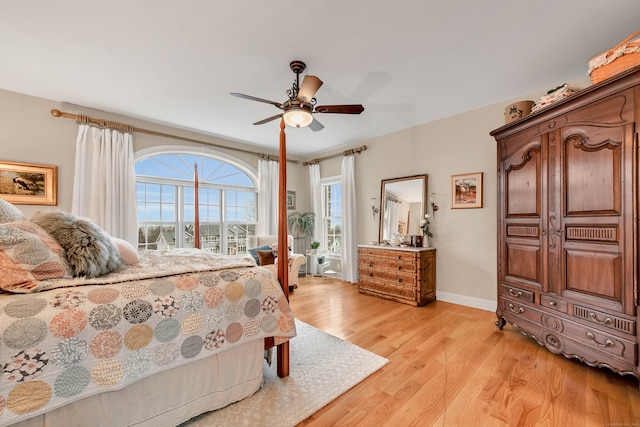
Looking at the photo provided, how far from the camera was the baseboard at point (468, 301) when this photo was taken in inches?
130

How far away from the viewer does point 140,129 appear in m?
3.79

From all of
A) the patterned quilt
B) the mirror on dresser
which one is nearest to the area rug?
the patterned quilt

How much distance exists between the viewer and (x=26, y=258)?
127 cm

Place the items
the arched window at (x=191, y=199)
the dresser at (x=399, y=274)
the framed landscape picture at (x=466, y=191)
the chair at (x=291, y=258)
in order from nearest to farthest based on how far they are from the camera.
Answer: the framed landscape picture at (x=466, y=191) → the dresser at (x=399, y=274) → the arched window at (x=191, y=199) → the chair at (x=291, y=258)

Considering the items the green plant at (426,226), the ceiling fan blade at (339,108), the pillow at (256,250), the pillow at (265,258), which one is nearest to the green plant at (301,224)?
the pillow at (256,250)

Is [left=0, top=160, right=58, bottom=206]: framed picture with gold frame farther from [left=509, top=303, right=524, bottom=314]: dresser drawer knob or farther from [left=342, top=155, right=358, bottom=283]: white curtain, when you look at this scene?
[left=509, top=303, right=524, bottom=314]: dresser drawer knob

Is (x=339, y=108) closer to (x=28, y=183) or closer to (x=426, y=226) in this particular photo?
(x=426, y=226)

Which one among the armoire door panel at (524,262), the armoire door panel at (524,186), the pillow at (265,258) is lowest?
the pillow at (265,258)

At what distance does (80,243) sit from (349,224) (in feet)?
12.7

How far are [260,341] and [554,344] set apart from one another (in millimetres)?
2371

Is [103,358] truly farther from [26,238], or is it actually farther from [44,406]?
[26,238]

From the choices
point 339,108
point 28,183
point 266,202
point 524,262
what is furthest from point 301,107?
point 28,183

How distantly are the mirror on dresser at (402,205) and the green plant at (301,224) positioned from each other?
1648mm

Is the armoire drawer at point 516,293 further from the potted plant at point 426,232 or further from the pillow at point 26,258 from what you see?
the pillow at point 26,258
